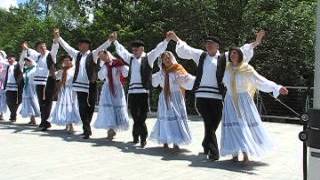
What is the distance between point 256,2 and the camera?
65.5 feet

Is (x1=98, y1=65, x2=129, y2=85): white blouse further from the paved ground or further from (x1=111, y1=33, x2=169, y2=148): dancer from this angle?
the paved ground

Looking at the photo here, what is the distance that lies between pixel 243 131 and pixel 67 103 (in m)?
5.29

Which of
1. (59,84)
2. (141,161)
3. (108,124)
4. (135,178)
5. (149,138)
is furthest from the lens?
(59,84)

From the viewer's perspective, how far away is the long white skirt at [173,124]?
9.55 meters

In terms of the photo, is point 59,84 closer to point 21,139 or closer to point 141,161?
point 21,139

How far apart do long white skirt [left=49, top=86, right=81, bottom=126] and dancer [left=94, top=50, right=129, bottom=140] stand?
50.6 inches

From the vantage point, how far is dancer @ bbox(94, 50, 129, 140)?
11070 millimetres

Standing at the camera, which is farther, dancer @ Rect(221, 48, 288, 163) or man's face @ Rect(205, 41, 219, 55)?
man's face @ Rect(205, 41, 219, 55)

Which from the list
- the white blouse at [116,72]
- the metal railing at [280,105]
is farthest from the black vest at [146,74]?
the metal railing at [280,105]

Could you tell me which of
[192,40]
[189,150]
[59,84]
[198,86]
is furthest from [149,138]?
[192,40]

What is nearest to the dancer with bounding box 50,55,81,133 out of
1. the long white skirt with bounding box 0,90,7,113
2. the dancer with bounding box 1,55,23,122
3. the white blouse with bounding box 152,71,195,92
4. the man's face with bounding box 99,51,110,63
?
the man's face with bounding box 99,51,110,63

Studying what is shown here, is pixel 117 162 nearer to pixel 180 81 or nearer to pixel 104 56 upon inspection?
pixel 180 81

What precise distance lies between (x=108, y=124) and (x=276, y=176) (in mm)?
4237

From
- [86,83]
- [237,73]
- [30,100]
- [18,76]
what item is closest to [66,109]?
[86,83]
